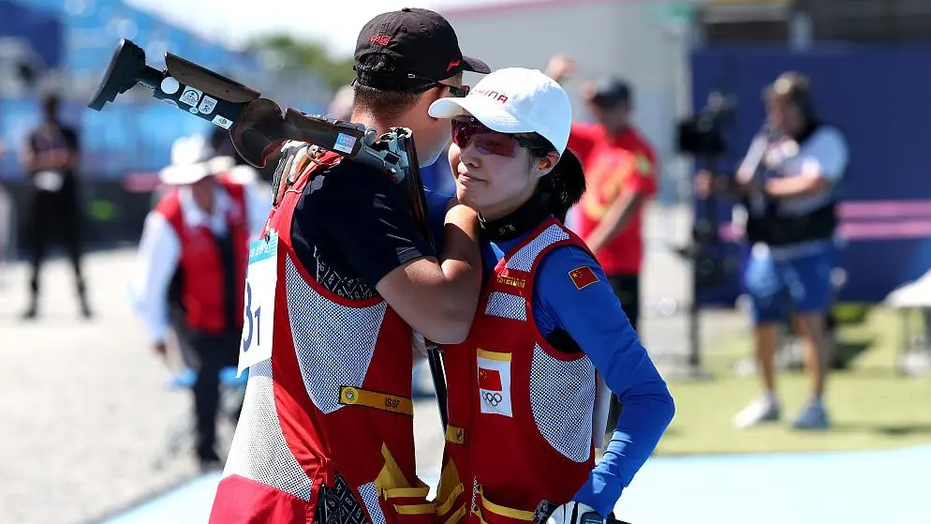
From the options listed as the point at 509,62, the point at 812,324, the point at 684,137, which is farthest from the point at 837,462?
the point at 509,62

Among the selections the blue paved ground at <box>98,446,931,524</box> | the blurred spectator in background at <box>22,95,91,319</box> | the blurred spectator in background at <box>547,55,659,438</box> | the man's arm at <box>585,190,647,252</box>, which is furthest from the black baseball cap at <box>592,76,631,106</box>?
the blurred spectator in background at <box>22,95,91,319</box>

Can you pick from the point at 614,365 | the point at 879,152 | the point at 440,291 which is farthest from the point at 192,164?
the point at 879,152

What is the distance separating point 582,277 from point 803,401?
670cm

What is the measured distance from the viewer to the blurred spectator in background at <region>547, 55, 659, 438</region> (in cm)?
739

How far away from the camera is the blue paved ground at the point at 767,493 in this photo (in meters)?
4.34

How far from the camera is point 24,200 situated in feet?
68.0

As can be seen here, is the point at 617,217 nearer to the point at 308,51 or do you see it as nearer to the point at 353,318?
the point at 353,318

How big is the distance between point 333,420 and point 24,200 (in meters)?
19.5

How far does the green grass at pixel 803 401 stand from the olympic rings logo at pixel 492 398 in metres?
4.60

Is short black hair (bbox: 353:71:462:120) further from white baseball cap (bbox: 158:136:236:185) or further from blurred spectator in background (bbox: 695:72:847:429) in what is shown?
blurred spectator in background (bbox: 695:72:847:429)

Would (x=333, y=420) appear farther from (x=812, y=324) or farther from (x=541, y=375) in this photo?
(x=812, y=324)

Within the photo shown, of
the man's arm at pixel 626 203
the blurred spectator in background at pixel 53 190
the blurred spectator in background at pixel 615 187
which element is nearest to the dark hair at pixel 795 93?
the blurred spectator in background at pixel 615 187

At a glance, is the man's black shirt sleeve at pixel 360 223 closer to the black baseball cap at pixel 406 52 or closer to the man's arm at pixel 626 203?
the black baseball cap at pixel 406 52

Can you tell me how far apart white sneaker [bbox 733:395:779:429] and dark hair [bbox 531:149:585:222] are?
17.9 feet
